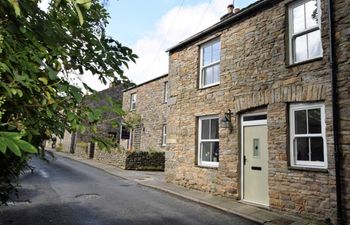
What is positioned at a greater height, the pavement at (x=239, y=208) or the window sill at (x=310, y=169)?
the window sill at (x=310, y=169)

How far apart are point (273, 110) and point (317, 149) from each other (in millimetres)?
1601

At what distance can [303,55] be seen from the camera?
802 cm

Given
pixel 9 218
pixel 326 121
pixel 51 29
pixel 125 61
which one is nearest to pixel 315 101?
pixel 326 121

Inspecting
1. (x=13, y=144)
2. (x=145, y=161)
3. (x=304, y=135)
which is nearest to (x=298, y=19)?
(x=304, y=135)

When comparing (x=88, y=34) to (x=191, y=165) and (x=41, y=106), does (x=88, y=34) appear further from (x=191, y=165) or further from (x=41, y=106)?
(x=191, y=165)

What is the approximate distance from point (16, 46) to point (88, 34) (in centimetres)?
63

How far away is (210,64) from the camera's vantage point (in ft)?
36.7

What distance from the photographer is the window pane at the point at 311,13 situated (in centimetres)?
788

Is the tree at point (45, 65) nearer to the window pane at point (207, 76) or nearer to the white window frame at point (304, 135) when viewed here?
the white window frame at point (304, 135)

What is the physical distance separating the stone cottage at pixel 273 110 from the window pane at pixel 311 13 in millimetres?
27

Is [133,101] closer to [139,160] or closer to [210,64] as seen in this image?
[139,160]

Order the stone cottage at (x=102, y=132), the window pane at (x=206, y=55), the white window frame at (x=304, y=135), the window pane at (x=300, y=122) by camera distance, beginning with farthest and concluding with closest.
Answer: the window pane at (x=206, y=55)
the window pane at (x=300, y=122)
the white window frame at (x=304, y=135)
the stone cottage at (x=102, y=132)

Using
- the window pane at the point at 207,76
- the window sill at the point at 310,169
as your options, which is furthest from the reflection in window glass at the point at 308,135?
the window pane at the point at 207,76

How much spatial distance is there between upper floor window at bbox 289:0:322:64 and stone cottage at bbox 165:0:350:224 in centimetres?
3
